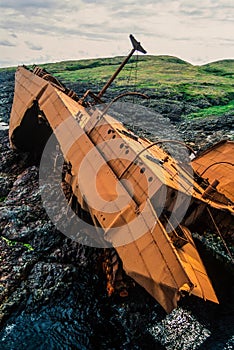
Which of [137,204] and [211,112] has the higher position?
[137,204]

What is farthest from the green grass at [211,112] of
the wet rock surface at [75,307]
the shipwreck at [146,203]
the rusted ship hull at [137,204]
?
the wet rock surface at [75,307]

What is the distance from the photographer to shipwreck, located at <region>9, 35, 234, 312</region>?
7168 millimetres

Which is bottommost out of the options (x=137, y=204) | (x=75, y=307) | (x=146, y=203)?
(x=75, y=307)

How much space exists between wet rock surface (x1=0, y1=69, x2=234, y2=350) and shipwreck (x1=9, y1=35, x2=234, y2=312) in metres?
0.80

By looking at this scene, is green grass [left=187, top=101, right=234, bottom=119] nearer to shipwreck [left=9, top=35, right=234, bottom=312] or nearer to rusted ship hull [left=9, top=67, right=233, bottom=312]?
shipwreck [left=9, top=35, right=234, bottom=312]

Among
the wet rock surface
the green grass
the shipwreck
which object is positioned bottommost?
the wet rock surface

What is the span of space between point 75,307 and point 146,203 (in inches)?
155

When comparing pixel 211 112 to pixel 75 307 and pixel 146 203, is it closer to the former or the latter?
pixel 75 307

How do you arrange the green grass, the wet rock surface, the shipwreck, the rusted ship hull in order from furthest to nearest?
the green grass < the wet rock surface < the shipwreck < the rusted ship hull

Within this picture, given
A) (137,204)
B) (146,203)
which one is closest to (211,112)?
(137,204)

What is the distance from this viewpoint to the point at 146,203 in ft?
26.6

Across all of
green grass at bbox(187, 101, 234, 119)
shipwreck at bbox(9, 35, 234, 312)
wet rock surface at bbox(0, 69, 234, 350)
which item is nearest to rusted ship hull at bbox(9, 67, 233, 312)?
shipwreck at bbox(9, 35, 234, 312)

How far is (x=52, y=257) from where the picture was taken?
1118 cm

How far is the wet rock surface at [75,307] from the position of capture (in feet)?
29.9
